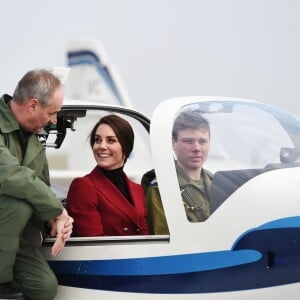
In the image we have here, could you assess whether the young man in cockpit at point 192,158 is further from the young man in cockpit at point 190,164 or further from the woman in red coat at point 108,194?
the woman in red coat at point 108,194

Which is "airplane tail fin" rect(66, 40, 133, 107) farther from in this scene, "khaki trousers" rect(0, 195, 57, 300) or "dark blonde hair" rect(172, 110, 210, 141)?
"khaki trousers" rect(0, 195, 57, 300)

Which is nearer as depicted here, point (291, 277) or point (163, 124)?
point (291, 277)

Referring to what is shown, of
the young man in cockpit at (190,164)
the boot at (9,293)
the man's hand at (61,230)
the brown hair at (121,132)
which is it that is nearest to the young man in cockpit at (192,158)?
the young man in cockpit at (190,164)

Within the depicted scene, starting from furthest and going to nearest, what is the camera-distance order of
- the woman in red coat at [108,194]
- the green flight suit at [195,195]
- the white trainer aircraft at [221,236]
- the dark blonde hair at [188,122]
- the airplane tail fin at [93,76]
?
1. the airplane tail fin at [93,76]
2. the woman in red coat at [108,194]
3. the dark blonde hair at [188,122]
4. the green flight suit at [195,195]
5. the white trainer aircraft at [221,236]

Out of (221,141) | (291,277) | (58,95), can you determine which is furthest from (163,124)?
(291,277)

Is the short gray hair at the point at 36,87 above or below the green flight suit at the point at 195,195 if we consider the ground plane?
above

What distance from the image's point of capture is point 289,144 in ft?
16.2

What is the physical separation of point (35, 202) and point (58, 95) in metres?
0.65

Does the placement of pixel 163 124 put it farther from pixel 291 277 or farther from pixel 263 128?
pixel 291 277

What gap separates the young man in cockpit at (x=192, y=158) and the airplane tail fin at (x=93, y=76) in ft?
75.8

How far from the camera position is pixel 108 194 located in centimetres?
502

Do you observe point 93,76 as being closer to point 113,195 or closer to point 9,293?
point 113,195

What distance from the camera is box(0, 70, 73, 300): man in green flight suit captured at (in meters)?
4.29

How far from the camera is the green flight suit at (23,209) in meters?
4.27
